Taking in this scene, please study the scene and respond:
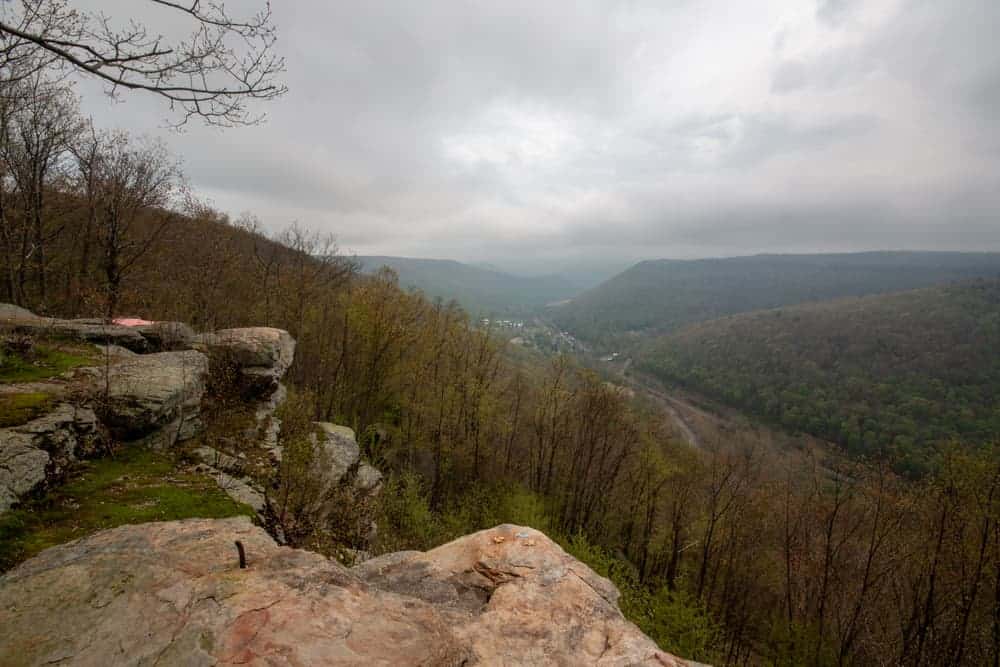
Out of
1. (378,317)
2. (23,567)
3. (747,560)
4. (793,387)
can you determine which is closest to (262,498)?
(23,567)

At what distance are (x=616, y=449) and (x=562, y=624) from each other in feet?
92.6

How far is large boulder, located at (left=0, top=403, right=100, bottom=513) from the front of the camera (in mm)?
5828

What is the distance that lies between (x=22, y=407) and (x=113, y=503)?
2575mm

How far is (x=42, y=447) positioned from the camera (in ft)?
21.8

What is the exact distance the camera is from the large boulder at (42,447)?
5.83m

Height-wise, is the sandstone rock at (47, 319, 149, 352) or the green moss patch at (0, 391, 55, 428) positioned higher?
the sandstone rock at (47, 319, 149, 352)

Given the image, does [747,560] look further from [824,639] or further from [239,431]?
[239,431]

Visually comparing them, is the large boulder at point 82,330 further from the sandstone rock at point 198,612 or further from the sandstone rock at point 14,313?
the sandstone rock at point 198,612

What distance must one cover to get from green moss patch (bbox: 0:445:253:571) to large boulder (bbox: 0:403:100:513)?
0.27 m

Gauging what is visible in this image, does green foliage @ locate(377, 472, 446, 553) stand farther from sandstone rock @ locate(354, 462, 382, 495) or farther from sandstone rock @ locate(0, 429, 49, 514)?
sandstone rock @ locate(0, 429, 49, 514)

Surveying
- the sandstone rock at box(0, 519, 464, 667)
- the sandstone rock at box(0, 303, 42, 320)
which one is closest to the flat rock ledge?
the sandstone rock at box(0, 519, 464, 667)

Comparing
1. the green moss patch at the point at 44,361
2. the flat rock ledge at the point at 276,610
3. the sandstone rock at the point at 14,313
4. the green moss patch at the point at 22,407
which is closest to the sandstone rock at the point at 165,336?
the green moss patch at the point at 44,361

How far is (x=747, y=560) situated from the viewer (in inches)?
1052

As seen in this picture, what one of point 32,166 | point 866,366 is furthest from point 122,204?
point 866,366
